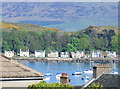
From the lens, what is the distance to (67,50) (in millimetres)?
148750

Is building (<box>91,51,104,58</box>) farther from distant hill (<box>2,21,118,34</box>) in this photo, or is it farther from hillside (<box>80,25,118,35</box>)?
hillside (<box>80,25,118,35</box>)

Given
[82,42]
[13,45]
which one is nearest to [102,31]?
[82,42]

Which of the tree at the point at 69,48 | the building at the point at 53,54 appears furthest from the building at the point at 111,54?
the building at the point at 53,54

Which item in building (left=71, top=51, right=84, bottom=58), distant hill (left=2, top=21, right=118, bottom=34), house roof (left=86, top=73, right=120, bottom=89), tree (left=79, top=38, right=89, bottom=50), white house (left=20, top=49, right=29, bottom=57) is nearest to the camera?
house roof (left=86, top=73, right=120, bottom=89)

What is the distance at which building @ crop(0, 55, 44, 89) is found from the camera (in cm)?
791

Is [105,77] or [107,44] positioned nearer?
[105,77]

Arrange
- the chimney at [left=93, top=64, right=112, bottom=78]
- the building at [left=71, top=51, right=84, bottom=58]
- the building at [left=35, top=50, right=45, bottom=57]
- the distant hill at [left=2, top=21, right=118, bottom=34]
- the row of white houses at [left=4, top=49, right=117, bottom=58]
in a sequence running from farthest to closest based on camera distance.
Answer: the distant hill at [left=2, top=21, right=118, bottom=34]
the building at [left=71, top=51, right=84, bottom=58]
the building at [left=35, top=50, right=45, bottom=57]
the row of white houses at [left=4, top=49, right=117, bottom=58]
the chimney at [left=93, top=64, right=112, bottom=78]

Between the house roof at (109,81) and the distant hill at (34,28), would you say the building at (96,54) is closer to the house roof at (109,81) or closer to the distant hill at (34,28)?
the distant hill at (34,28)

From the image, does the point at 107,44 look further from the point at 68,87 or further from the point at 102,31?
the point at 68,87

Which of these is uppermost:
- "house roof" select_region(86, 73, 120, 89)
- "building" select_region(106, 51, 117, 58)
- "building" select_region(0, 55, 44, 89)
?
"building" select_region(0, 55, 44, 89)

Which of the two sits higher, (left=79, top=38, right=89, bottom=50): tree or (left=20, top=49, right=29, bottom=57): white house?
(left=79, top=38, right=89, bottom=50): tree

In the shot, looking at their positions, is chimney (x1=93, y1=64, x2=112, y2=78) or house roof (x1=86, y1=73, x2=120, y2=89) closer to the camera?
house roof (x1=86, y1=73, x2=120, y2=89)

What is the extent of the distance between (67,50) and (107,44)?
17234 millimetres

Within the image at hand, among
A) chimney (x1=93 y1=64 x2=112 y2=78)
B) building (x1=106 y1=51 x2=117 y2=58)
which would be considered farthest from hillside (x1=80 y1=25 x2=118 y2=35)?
chimney (x1=93 y1=64 x2=112 y2=78)
